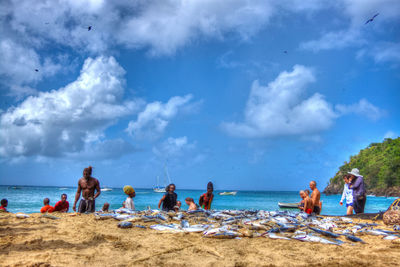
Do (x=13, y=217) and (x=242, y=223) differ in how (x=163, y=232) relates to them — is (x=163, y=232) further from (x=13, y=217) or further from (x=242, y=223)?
(x=13, y=217)

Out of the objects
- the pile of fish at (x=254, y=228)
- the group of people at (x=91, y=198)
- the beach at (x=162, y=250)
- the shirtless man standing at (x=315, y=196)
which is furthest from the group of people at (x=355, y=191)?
the group of people at (x=91, y=198)

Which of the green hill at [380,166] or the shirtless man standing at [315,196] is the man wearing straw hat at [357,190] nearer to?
the shirtless man standing at [315,196]

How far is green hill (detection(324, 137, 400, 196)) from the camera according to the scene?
76.6 metres

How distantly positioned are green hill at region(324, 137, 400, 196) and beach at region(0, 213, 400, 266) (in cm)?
8361

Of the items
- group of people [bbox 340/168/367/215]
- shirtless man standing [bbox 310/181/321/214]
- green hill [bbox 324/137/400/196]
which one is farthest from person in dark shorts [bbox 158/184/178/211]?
green hill [bbox 324/137/400/196]

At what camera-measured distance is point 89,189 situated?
10.5 metres

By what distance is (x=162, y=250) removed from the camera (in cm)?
543

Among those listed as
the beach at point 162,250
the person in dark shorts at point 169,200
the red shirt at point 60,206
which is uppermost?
the person in dark shorts at point 169,200

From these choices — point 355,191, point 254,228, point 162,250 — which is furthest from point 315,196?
point 162,250

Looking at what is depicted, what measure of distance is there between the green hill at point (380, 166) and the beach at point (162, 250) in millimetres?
83609

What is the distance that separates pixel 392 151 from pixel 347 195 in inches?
3383

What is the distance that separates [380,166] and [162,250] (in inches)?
3687

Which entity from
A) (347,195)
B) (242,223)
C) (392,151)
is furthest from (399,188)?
(242,223)

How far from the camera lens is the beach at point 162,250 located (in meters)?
4.70
